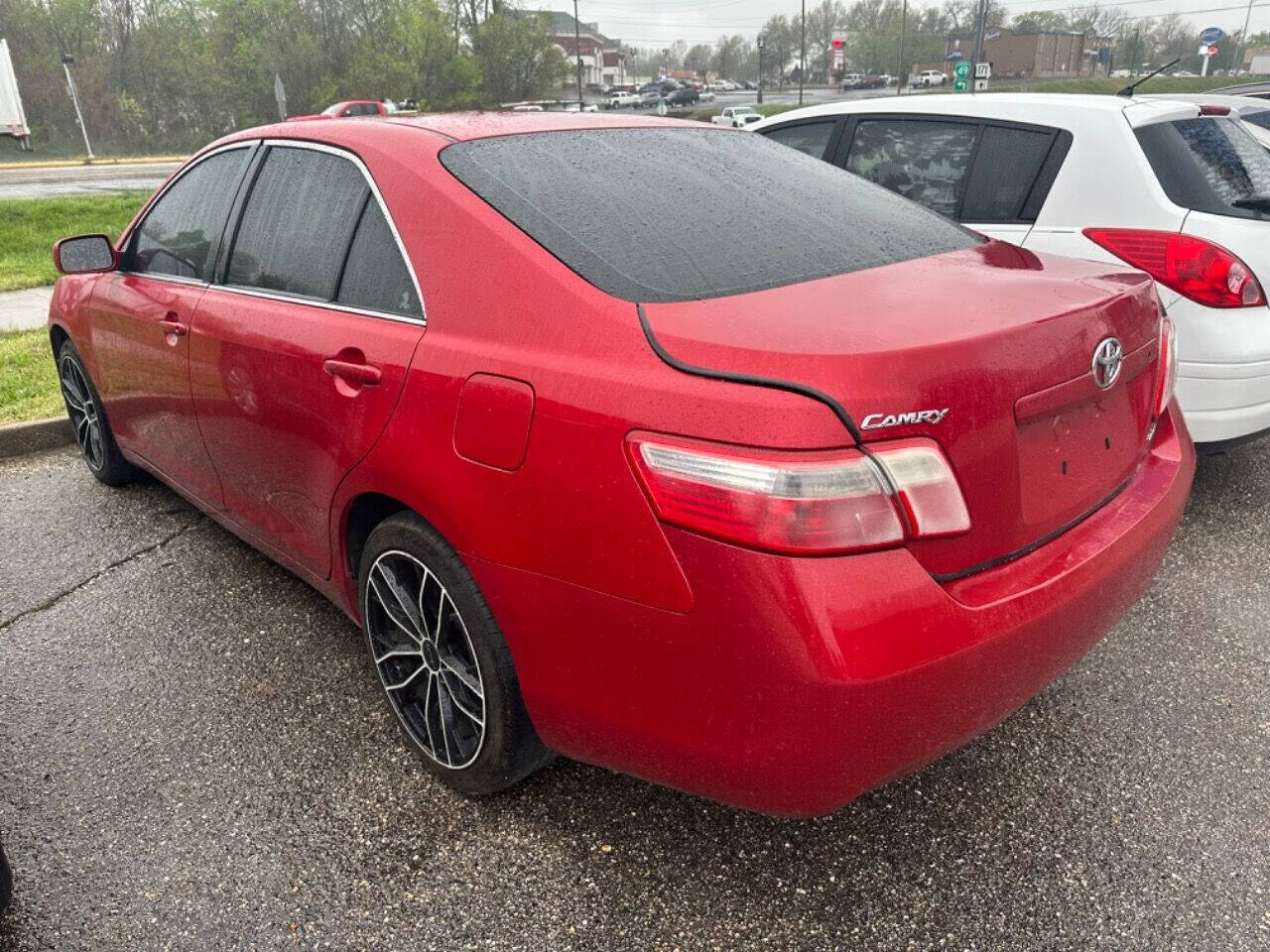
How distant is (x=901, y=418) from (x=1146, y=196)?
110 inches

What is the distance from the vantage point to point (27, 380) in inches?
225

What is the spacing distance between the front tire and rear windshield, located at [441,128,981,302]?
734 mm

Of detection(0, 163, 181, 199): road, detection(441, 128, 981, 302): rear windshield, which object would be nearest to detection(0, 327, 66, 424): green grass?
detection(441, 128, 981, 302): rear windshield

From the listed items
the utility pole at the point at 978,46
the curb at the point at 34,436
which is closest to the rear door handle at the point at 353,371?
the curb at the point at 34,436

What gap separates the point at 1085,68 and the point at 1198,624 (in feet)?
362

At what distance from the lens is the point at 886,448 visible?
1562 millimetres

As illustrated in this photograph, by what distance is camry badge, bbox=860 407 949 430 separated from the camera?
1546 millimetres

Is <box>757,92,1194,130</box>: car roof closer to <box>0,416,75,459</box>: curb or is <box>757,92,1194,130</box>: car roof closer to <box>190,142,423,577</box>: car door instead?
<box>190,142,423,577</box>: car door

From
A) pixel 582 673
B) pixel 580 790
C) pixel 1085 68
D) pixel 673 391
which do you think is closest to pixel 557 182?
pixel 673 391

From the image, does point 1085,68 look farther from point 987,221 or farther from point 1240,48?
point 987,221

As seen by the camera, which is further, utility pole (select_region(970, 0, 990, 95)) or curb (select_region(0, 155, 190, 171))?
curb (select_region(0, 155, 190, 171))

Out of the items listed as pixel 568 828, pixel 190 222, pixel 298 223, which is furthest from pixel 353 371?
pixel 190 222

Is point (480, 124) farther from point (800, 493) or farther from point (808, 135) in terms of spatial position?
point (808, 135)

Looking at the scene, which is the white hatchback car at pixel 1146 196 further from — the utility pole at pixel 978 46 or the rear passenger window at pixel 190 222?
the utility pole at pixel 978 46
